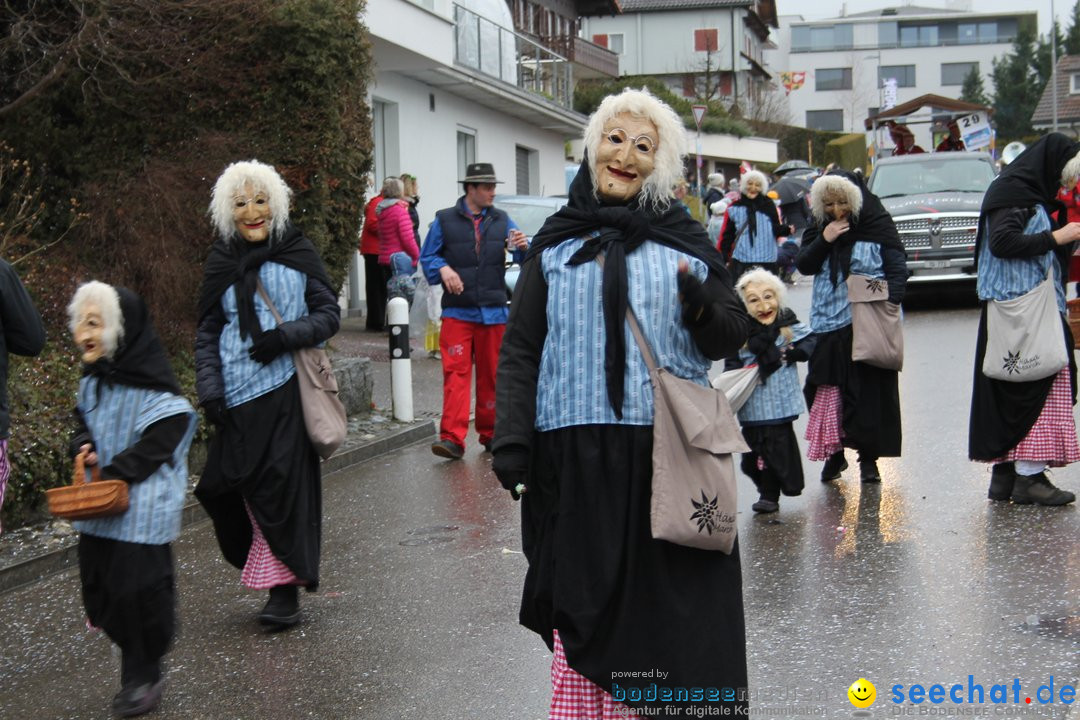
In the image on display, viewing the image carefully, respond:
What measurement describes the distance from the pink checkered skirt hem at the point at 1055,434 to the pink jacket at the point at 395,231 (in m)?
9.65

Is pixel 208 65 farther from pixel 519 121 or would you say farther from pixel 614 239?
pixel 519 121

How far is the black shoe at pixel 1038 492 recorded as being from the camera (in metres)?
7.34

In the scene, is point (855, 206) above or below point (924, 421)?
above

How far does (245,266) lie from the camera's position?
5887mm

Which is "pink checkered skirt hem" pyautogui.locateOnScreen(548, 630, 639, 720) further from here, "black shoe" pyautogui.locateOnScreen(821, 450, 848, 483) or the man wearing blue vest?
the man wearing blue vest

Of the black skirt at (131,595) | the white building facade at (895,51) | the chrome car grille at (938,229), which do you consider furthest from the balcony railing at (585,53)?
the white building facade at (895,51)

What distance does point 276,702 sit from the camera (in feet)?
16.4

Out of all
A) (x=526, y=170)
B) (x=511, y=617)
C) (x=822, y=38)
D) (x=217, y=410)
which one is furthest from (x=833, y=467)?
(x=822, y=38)

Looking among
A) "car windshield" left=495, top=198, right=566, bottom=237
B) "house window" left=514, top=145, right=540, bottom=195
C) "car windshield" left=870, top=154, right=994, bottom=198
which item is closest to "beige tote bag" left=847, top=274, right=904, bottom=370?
"car windshield" left=495, top=198, right=566, bottom=237

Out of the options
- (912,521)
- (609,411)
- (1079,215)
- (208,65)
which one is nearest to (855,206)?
(1079,215)

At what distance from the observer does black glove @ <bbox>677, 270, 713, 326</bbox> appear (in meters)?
3.76

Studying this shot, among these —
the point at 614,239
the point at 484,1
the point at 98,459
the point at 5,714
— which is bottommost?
the point at 5,714

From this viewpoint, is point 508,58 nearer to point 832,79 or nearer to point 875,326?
point 875,326

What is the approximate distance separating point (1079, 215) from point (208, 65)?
8.58m
